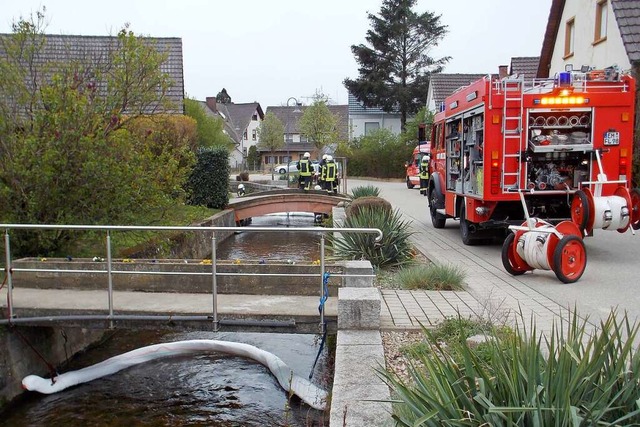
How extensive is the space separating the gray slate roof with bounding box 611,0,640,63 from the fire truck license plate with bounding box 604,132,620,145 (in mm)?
7980

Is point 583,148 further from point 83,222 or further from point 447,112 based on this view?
point 83,222

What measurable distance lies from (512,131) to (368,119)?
160 ft

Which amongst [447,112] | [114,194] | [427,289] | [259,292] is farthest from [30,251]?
[447,112]

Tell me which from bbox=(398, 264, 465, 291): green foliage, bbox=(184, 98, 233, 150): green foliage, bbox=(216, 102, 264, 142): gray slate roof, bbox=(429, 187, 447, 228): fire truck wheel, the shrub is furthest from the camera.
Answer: bbox=(216, 102, 264, 142): gray slate roof

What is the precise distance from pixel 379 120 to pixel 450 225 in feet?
142

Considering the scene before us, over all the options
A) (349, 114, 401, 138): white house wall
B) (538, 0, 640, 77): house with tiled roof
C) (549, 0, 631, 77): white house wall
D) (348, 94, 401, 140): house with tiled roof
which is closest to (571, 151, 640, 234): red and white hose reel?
(538, 0, 640, 77): house with tiled roof

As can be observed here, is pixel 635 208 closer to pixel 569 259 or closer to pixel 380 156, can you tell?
pixel 569 259

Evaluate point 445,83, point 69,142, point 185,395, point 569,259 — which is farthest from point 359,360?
point 445,83

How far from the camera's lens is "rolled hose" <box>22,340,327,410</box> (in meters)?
6.57

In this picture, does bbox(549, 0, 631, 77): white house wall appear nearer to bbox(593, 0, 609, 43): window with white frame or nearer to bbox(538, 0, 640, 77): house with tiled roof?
bbox(538, 0, 640, 77): house with tiled roof

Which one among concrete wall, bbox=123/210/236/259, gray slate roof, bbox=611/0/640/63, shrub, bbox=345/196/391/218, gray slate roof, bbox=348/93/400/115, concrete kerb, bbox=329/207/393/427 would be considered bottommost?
concrete wall, bbox=123/210/236/259

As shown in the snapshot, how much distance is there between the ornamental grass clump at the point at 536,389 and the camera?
2734 millimetres

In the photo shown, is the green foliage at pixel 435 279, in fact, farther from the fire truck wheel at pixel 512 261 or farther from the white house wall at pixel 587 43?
the white house wall at pixel 587 43

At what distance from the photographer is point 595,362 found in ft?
9.84
